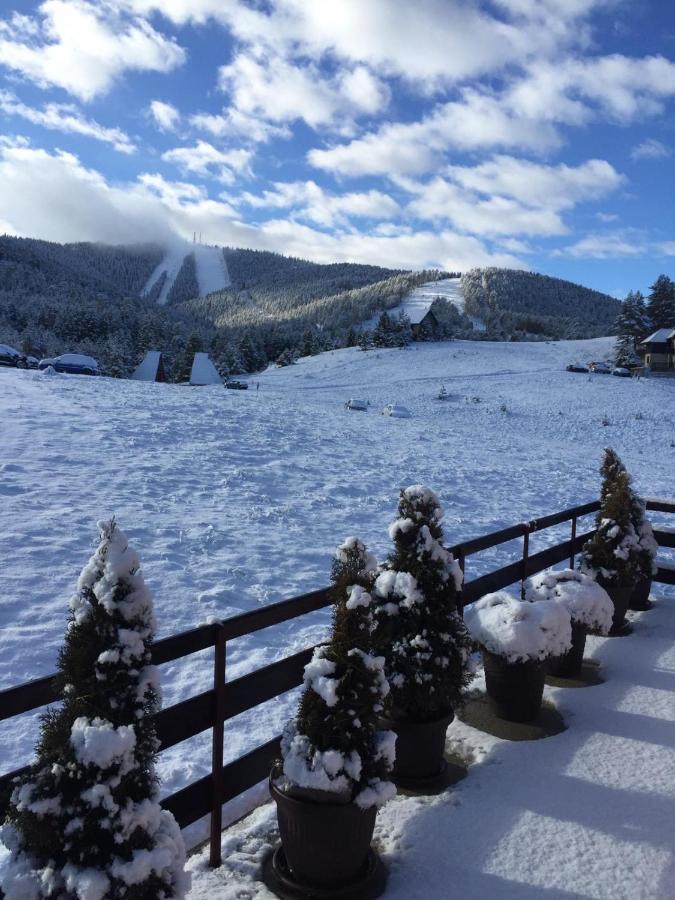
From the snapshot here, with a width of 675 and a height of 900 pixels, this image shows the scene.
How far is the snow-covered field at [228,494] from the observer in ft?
21.1

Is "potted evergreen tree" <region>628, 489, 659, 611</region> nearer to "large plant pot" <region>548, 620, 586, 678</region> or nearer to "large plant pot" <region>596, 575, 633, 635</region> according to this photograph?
"large plant pot" <region>596, 575, 633, 635</region>

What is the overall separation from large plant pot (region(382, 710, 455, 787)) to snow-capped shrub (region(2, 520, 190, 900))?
5.90ft

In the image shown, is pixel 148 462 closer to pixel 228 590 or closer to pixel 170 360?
pixel 228 590

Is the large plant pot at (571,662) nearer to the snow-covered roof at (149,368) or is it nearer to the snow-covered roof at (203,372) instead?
the snow-covered roof at (203,372)

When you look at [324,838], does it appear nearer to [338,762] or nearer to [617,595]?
[338,762]

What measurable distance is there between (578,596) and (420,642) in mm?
2134

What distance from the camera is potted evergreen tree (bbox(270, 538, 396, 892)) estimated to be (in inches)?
116

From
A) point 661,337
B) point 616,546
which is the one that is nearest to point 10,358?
point 616,546

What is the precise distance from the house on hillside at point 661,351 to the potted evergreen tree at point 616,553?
5973 cm

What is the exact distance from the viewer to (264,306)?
187500 millimetres

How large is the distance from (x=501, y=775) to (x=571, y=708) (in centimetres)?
123

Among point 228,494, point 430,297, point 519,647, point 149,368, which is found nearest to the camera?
point 519,647

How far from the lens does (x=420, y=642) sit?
3965 mm

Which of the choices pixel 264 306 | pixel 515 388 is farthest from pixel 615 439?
pixel 264 306
